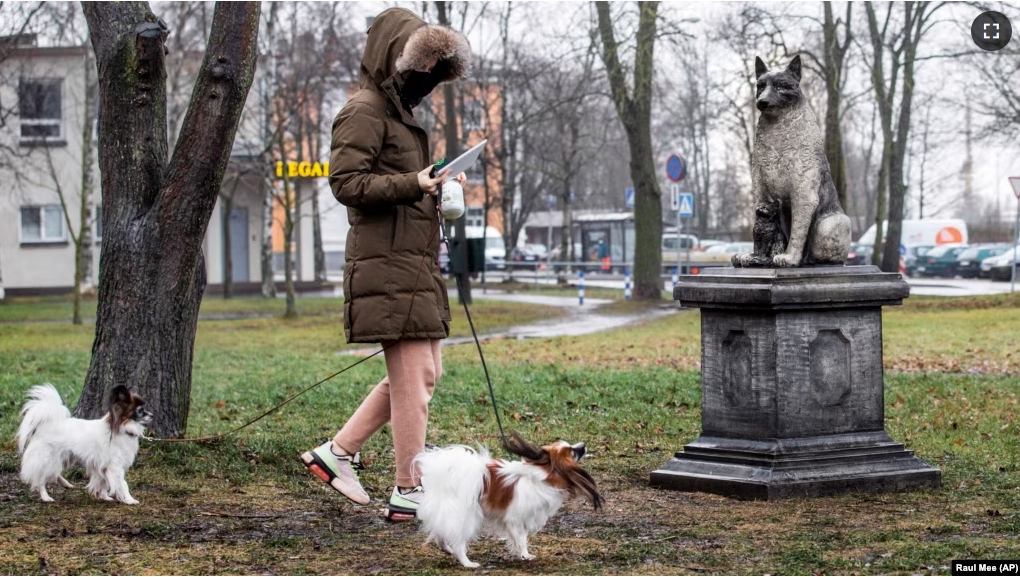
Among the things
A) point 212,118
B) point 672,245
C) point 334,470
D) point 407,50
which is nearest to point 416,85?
point 407,50

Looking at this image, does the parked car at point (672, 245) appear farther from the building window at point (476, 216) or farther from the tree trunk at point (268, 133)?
the tree trunk at point (268, 133)

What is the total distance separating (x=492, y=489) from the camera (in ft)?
15.6

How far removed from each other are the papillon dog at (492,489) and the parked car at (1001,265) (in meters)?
45.7

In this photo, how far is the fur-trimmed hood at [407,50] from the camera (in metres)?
5.52

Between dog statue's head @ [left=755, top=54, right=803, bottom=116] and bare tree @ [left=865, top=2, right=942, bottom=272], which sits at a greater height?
bare tree @ [left=865, top=2, right=942, bottom=272]

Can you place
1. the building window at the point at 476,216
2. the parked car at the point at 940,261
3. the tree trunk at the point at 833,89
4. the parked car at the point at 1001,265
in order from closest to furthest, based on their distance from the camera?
the tree trunk at the point at 833,89 < the parked car at the point at 1001,265 < the parked car at the point at 940,261 < the building window at the point at 476,216

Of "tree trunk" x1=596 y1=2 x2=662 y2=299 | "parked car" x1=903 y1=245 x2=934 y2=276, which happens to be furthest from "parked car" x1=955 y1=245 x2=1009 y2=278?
"tree trunk" x1=596 y1=2 x2=662 y2=299

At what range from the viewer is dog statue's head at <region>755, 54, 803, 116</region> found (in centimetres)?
685

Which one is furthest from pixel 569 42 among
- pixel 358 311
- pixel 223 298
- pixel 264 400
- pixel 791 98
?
pixel 358 311

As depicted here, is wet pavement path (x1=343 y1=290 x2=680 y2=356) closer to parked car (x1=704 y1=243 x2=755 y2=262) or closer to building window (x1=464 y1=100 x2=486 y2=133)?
building window (x1=464 y1=100 x2=486 y2=133)

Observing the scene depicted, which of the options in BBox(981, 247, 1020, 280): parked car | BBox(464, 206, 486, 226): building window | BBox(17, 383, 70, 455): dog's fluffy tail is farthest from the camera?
BBox(464, 206, 486, 226): building window

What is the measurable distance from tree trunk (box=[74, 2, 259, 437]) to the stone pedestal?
2.94m

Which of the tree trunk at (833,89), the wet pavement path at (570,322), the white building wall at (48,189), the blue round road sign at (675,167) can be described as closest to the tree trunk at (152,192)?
the wet pavement path at (570,322)

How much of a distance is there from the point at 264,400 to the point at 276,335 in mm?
11311
